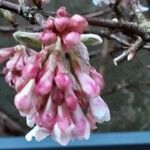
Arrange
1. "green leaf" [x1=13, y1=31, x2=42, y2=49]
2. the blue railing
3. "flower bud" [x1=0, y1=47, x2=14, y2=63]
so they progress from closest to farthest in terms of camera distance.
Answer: "green leaf" [x1=13, y1=31, x2=42, y2=49] → "flower bud" [x1=0, y1=47, x2=14, y2=63] → the blue railing

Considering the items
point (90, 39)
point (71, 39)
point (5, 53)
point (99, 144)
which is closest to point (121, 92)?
point (99, 144)

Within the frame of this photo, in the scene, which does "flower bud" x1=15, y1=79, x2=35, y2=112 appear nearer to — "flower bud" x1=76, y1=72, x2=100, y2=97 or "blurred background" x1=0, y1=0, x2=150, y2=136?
"flower bud" x1=76, y1=72, x2=100, y2=97

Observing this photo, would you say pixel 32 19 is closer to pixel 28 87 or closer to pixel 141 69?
pixel 28 87

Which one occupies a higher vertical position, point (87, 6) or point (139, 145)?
point (87, 6)

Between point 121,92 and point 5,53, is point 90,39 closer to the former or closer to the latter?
point 5,53

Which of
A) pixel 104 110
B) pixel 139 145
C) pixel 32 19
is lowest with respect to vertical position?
pixel 139 145

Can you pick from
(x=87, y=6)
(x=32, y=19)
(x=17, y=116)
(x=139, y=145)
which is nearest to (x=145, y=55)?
(x=87, y=6)

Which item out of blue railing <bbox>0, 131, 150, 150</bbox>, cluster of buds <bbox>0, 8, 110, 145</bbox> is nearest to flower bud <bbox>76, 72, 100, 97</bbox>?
cluster of buds <bbox>0, 8, 110, 145</bbox>
